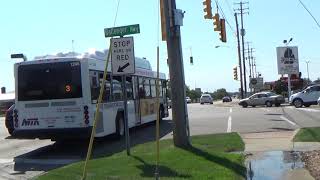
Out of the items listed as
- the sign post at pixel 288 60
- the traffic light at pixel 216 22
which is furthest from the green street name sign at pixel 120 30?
the sign post at pixel 288 60

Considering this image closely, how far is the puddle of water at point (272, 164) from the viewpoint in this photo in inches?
453

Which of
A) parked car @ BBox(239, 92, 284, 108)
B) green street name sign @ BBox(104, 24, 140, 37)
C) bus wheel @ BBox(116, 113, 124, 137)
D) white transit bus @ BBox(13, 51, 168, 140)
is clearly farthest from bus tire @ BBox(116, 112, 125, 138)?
parked car @ BBox(239, 92, 284, 108)

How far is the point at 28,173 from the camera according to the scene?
562 inches

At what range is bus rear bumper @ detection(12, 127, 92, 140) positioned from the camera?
18.2m

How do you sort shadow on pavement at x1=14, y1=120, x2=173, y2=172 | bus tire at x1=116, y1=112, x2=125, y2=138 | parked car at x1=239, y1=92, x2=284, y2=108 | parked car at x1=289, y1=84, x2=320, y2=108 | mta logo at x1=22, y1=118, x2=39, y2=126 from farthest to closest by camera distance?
parked car at x1=239, y1=92, x2=284, y2=108 → parked car at x1=289, y1=84, x2=320, y2=108 → bus tire at x1=116, y1=112, x2=125, y2=138 → mta logo at x1=22, y1=118, x2=39, y2=126 → shadow on pavement at x1=14, y1=120, x2=173, y2=172

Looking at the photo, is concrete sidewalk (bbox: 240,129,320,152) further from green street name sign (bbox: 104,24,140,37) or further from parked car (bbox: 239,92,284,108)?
parked car (bbox: 239,92,284,108)

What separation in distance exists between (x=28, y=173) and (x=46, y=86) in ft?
15.7

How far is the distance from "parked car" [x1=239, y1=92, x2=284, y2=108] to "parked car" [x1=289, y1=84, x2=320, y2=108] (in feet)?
19.6

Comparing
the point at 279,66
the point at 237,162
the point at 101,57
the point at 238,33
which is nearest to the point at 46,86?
the point at 101,57

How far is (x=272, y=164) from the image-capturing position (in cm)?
1288

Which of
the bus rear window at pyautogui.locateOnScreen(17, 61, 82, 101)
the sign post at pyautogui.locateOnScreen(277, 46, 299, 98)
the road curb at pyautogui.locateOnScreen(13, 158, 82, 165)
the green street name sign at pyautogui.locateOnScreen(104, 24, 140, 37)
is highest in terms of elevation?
the sign post at pyautogui.locateOnScreen(277, 46, 299, 98)

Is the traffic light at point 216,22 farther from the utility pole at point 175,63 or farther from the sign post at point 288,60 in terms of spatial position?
the sign post at point 288,60

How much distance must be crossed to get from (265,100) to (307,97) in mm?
7839

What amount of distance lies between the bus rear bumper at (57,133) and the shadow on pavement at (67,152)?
21.8 inches
